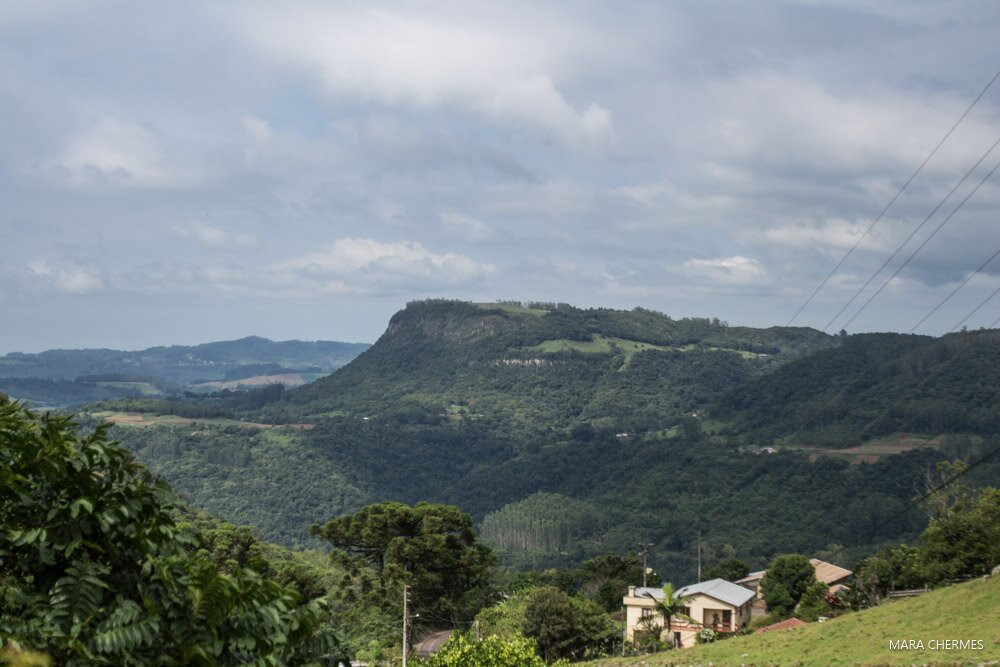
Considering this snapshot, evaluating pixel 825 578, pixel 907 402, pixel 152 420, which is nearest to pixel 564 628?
pixel 825 578

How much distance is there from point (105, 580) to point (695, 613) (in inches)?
1941

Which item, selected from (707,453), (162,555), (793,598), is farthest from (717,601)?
(707,453)

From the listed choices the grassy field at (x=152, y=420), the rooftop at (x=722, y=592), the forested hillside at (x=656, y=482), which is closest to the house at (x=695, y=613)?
the rooftop at (x=722, y=592)

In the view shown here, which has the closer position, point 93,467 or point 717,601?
point 93,467

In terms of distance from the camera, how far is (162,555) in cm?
630

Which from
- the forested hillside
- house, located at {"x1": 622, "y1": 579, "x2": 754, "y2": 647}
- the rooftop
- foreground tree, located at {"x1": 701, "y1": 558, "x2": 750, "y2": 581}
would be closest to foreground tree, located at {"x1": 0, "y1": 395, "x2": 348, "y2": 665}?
house, located at {"x1": 622, "y1": 579, "x2": 754, "y2": 647}

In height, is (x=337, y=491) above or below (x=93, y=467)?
below

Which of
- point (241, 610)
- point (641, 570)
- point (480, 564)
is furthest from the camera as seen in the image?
point (641, 570)

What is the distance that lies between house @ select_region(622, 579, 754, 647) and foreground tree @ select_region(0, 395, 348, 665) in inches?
1786

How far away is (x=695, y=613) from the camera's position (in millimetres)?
51688

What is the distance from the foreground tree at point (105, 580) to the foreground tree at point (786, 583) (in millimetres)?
49948

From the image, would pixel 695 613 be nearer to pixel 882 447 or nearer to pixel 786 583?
pixel 786 583

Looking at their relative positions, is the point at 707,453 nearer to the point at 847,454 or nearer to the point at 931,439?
the point at 847,454

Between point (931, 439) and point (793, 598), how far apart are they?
105 metres
